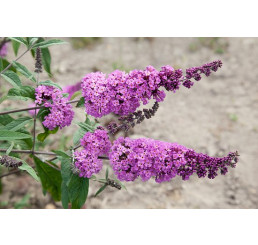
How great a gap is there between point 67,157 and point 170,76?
0.88m

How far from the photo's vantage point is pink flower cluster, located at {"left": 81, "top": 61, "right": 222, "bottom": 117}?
2.14m

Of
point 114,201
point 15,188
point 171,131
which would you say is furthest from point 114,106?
point 171,131

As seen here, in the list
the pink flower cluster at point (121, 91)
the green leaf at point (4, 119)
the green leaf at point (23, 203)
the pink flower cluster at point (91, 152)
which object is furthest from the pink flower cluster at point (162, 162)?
the green leaf at point (23, 203)

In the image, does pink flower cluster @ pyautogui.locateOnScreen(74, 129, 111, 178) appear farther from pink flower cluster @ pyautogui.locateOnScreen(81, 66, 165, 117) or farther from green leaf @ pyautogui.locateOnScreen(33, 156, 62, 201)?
green leaf @ pyautogui.locateOnScreen(33, 156, 62, 201)

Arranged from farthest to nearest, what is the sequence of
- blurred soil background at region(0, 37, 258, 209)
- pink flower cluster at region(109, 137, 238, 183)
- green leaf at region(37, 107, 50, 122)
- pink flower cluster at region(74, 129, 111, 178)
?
blurred soil background at region(0, 37, 258, 209)
green leaf at region(37, 107, 50, 122)
pink flower cluster at region(74, 129, 111, 178)
pink flower cluster at region(109, 137, 238, 183)

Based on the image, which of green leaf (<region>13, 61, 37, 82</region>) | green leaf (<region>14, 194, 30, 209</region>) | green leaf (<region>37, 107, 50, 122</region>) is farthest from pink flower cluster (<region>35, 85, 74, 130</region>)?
green leaf (<region>14, 194, 30, 209</region>)

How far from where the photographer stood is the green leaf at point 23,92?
2.27 metres

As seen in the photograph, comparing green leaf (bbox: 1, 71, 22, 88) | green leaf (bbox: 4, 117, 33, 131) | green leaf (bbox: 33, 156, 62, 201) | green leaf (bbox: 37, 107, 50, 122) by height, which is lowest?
green leaf (bbox: 33, 156, 62, 201)

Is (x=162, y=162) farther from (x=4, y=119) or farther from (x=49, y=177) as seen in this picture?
(x=4, y=119)

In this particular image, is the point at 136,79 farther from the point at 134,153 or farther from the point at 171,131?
the point at 171,131

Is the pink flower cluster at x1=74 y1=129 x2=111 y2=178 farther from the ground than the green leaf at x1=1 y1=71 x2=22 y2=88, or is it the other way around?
the green leaf at x1=1 y1=71 x2=22 y2=88

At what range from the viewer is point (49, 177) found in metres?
2.77

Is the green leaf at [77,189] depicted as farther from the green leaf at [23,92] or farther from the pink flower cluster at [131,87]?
the green leaf at [23,92]

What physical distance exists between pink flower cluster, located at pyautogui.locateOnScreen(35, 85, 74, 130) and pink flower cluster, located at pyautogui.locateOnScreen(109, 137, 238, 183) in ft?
1.45
